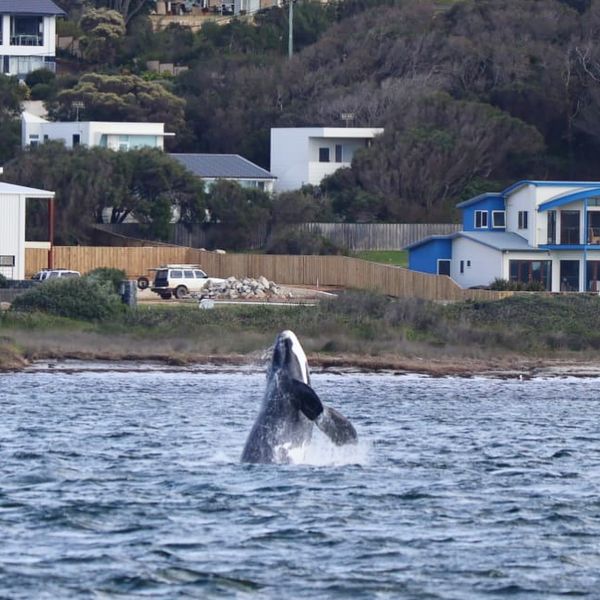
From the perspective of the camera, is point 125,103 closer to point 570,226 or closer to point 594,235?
point 570,226

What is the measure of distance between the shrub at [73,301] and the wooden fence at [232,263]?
18186 millimetres

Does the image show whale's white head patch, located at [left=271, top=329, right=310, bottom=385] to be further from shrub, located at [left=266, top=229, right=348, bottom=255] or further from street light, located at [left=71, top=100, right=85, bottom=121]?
street light, located at [left=71, top=100, right=85, bottom=121]

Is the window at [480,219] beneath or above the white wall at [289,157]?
beneath

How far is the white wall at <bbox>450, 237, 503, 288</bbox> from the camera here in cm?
→ 7681

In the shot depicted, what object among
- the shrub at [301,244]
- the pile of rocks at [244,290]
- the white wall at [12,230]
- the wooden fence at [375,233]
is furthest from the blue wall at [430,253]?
the white wall at [12,230]

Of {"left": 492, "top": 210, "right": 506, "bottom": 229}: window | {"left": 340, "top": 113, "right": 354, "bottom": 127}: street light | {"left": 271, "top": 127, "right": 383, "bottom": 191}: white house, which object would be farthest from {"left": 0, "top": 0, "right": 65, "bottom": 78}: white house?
{"left": 492, "top": 210, "right": 506, "bottom": 229}: window

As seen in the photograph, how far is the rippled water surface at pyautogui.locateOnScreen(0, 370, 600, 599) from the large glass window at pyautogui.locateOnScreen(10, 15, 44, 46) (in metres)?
95.0

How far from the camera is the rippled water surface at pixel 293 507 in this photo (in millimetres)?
21469

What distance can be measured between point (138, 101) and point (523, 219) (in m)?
39.3

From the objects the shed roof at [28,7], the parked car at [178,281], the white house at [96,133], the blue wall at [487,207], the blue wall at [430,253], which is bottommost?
the parked car at [178,281]

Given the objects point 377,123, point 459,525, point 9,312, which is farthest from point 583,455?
point 377,123

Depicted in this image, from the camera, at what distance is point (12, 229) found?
244 ft

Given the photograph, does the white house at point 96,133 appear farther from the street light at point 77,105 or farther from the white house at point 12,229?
the white house at point 12,229

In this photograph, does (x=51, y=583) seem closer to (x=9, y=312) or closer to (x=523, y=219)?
(x=9, y=312)
